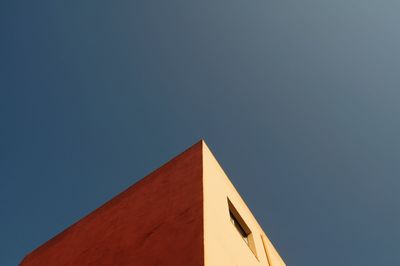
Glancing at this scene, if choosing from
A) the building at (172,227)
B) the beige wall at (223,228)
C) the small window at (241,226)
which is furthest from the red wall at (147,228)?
the small window at (241,226)

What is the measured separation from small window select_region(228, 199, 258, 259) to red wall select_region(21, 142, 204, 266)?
1872mm

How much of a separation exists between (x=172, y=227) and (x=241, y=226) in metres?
3.59

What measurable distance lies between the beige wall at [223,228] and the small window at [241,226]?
0.10 meters

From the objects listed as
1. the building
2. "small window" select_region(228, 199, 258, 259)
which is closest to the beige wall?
the building

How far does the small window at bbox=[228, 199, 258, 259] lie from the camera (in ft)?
30.3

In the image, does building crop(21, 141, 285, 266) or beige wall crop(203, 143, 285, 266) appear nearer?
beige wall crop(203, 143, 285, 266)

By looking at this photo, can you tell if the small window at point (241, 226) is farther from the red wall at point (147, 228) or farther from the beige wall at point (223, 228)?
the red wall at point (147, 228)

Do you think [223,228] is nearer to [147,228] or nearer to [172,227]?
[172,227]

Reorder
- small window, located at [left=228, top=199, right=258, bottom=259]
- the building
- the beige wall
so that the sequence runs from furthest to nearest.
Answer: small window, located at [left=228, top=199, right=258, bottom=259] < the building < the beige wall

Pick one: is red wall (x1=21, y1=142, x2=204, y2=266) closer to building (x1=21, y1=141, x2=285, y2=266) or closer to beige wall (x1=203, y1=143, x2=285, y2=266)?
building (x1=21, y1=141, x2=285, y2=266)

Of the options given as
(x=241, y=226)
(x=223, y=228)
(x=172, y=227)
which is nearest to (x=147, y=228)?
(x=172, y=227)

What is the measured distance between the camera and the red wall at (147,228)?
6160 millimetres

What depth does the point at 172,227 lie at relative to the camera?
6.68 metres

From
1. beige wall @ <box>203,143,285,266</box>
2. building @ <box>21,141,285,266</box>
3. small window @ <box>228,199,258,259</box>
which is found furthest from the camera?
small window @ <box>228,199,258,259</box>
